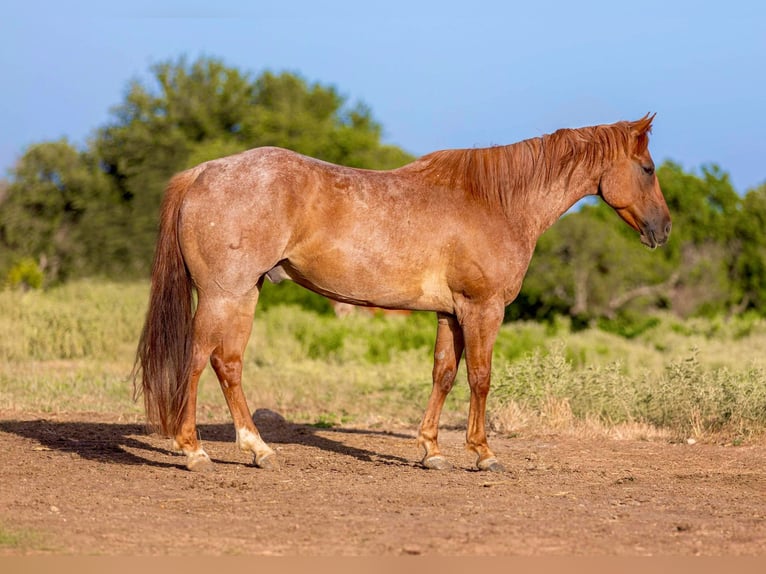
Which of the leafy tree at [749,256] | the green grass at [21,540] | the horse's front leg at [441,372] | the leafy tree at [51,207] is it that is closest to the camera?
the green grass at [21,540]

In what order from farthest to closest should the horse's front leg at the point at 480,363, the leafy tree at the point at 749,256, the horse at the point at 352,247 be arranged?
the leafy tree at the point at 749,256 → the horse's front leg at the point at 480,363 → the horse at the point at 352,247

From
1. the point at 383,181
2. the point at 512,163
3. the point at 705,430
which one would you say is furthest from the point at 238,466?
the point at 705,430

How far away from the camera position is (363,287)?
742cm

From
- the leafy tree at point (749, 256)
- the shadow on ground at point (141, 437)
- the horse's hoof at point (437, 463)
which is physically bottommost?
the shadow on ground at point (141, 437)

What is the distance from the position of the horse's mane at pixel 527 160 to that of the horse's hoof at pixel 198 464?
2.57 m

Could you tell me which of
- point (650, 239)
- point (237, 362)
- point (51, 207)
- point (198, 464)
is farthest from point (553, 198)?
point (51, 207)

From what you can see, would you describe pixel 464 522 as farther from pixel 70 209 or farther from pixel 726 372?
pixel 70 209

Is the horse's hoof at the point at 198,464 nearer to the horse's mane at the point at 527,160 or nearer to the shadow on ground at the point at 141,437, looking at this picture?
the shadow on ground at the point at 141,437

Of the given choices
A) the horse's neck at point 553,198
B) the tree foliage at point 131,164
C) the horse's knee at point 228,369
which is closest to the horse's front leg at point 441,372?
the horse's neck at point 553,198

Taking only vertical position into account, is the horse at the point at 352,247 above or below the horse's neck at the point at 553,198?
below

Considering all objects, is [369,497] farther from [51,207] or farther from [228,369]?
[51,207]

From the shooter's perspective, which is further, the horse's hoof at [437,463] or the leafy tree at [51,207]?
the leafy tree at [51,207]

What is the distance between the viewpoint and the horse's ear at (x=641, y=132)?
796 centimetres

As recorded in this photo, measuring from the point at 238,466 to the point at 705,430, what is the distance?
450cm
